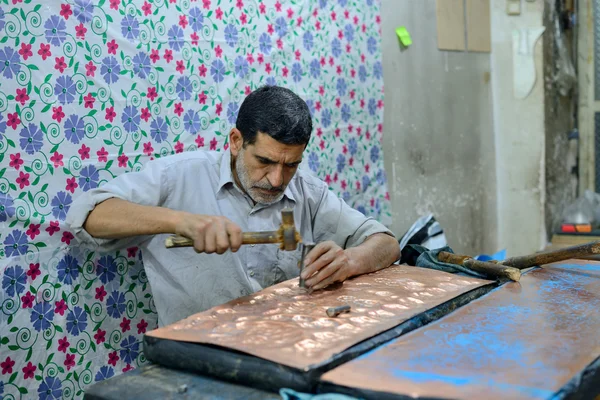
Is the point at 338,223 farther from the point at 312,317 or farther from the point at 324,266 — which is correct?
the point at 312,317

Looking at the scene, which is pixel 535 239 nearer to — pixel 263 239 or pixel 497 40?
pixel 497 40

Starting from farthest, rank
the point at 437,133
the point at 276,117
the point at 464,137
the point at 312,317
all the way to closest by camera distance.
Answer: the point at 464,137
the point at 437,133
the point at 276,117
the point at 312,317

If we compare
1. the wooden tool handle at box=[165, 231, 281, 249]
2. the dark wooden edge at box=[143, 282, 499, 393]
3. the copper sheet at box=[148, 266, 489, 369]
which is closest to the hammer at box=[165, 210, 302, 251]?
the wooden tool handle at box=[165, 231, 281, 249]

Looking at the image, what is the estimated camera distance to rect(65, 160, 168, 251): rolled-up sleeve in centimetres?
214

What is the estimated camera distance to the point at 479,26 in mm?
4691

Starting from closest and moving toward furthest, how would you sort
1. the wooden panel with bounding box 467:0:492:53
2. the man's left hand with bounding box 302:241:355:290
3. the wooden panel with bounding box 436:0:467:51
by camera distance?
the man's left hand with bounding box 302:241:355:290 → the wooden panel with bounding box 436:0:467:51 → the wooden panel with bounding box 467:0:492:53

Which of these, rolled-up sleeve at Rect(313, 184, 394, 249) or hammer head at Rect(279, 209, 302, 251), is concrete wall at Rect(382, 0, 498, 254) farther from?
hammer head at Rect(279, 209, 302, 251)

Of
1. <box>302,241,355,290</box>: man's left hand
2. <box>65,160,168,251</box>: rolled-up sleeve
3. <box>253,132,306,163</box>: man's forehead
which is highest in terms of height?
<box>253,132,306,163</box>: man's forehead

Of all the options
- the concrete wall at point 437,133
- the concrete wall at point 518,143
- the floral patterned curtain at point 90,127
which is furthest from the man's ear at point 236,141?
the concrete wall at point 518,143

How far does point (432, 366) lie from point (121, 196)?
1247 mm

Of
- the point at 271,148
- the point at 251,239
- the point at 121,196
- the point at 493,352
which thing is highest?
the point at 271,148

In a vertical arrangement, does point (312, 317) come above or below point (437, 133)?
below

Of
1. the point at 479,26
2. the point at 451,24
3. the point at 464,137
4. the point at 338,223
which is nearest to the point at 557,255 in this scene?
the point at 338,223

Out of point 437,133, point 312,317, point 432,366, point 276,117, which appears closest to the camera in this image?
point 432,366
